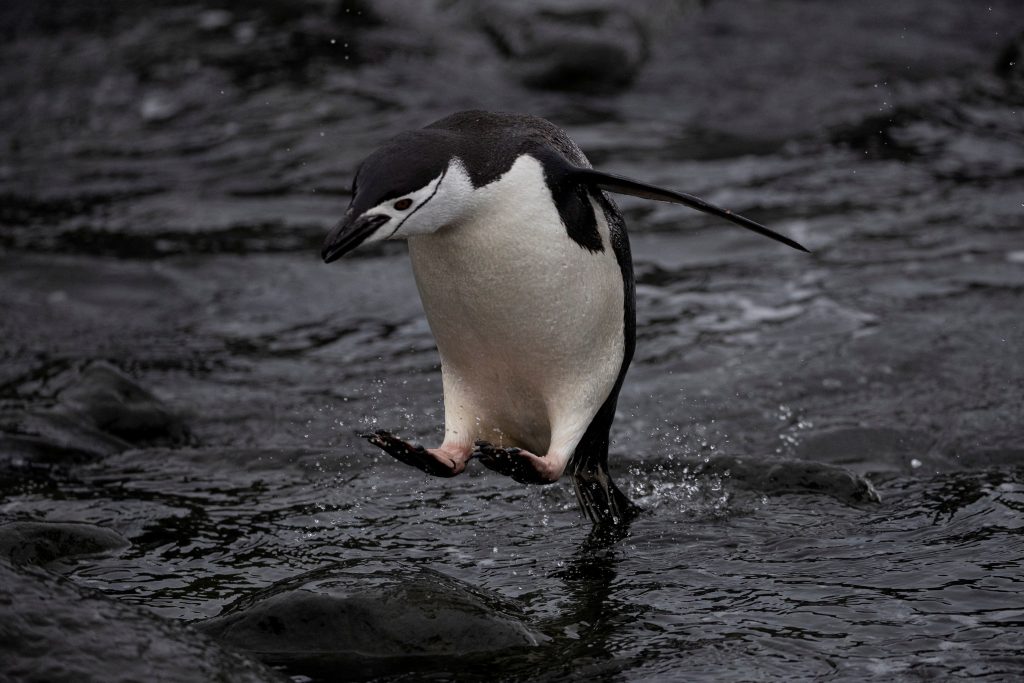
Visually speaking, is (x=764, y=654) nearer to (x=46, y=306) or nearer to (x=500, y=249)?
(x=500, y=249)

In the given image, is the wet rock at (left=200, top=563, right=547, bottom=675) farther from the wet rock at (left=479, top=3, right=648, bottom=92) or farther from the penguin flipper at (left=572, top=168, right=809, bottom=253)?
the wet rock at (left=479, top=3, right=648, bottom=92)

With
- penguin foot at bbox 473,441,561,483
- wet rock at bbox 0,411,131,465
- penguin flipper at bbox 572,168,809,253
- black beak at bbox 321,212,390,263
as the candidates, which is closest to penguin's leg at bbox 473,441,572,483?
penguin foot at bbox 473,441,561,483

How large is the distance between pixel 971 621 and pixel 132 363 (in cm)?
472

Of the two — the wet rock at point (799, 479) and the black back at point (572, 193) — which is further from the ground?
the black back at point (572, 193)

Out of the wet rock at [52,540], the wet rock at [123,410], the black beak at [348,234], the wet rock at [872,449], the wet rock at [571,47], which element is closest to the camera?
the black beak at [348,234]

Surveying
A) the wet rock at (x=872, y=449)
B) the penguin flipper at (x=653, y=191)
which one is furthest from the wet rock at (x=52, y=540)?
the wet rock at (x=872, y=449)

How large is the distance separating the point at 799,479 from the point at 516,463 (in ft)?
5.43

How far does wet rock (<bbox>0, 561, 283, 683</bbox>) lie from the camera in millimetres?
3252

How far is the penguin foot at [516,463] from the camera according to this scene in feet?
12.9

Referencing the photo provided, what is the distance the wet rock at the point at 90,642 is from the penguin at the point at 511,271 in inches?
31.9

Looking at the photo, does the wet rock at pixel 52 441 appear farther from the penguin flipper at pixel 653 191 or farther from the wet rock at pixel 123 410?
the penguin flipper at pixel 653 191

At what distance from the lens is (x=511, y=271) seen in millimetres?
4129

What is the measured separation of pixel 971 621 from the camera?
4062 mm

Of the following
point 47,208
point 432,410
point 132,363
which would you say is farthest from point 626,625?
point 47,208
